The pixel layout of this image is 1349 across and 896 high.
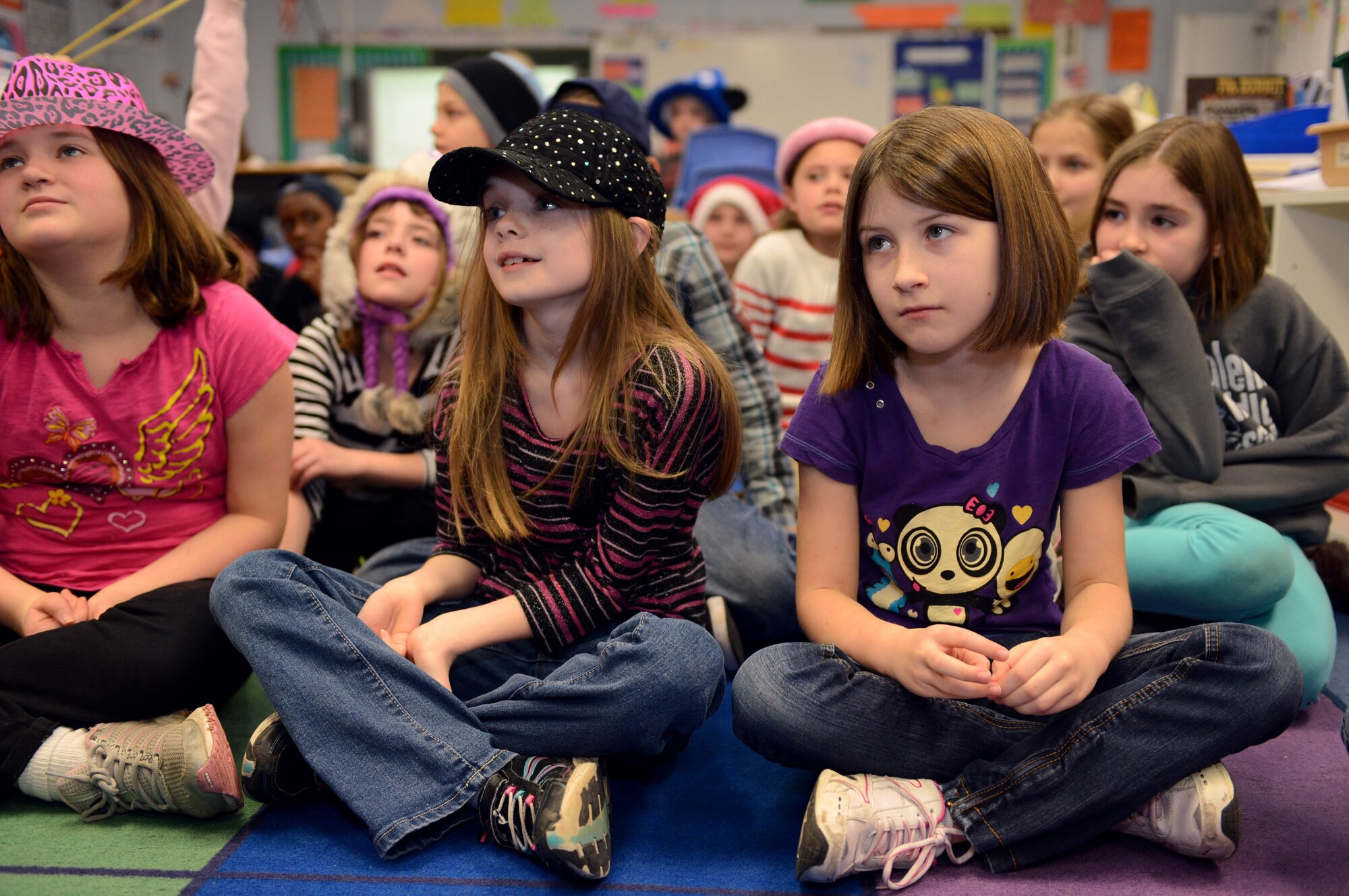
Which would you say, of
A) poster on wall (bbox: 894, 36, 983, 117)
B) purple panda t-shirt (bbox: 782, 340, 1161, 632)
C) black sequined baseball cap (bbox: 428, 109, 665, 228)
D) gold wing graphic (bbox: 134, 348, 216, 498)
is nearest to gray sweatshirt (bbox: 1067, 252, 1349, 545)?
purple panda t-shirt (bbox: 782, 340, 1161, 632)

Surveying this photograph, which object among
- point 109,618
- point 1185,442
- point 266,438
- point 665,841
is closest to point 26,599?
point 109,618

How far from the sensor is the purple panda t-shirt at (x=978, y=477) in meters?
1.09

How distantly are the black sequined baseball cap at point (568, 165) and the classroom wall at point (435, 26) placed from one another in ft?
16.7

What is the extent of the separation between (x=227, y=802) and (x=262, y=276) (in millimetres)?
1984

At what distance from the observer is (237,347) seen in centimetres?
135

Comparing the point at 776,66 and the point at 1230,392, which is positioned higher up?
the point at 776,66

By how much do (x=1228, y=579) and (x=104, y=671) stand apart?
4.37 ft

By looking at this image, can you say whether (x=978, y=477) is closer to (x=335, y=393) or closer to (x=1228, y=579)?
(x=1228, y=579)

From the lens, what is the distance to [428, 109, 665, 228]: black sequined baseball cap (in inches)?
45.0

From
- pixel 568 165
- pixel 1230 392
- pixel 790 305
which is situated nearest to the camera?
pixel 568 165

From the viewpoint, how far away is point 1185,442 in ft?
4.67

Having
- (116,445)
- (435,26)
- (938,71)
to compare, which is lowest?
(116,445)

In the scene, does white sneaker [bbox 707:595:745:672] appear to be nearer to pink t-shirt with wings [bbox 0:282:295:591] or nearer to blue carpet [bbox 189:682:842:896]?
blue carpet [bbox 189:682:842:896]

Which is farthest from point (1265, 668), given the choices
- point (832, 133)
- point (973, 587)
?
point (832, 133)
